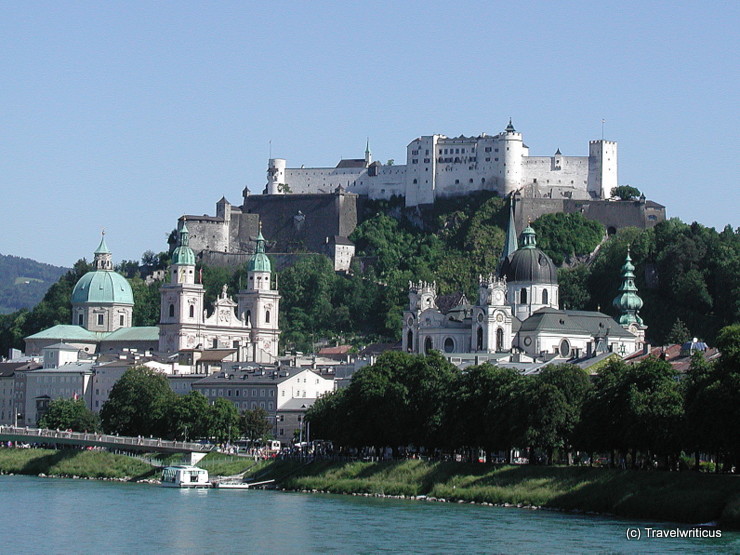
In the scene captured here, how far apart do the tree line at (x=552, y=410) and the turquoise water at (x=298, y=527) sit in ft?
12.5

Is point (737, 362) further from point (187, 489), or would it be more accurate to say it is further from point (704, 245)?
point (704, 245)

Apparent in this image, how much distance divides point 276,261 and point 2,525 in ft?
346

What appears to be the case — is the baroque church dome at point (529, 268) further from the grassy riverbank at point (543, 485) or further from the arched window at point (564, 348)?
the grassy riverbank at point (543, 485)

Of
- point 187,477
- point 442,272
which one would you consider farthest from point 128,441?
point 442,272

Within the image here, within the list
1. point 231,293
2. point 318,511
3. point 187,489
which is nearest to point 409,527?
point 318,511

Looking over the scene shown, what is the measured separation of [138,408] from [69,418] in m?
8.02

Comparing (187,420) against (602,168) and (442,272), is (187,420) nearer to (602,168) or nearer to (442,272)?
(442,272)

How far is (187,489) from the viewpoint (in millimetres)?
79375

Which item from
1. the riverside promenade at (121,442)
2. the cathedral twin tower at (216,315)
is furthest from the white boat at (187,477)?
the cathedral twin tower at (216,315)

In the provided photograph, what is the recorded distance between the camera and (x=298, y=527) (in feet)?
200

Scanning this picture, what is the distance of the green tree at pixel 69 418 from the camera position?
103 metres

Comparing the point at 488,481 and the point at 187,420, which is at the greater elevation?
the point at 187,420

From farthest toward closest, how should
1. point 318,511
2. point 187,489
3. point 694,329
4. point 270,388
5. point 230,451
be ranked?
point 694,329, point 270,388, point 230,451, point 187,489, point 318,511

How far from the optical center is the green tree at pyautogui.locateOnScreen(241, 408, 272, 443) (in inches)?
3809
